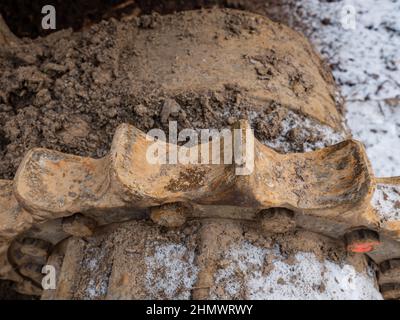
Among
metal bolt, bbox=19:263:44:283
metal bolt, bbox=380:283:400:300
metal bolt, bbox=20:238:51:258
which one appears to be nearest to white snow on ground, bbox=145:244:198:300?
metal bolt, bbox=20:238:51:258

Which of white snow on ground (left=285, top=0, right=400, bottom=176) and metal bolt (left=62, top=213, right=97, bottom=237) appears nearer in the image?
metal bolt (left=62, top=213, right=97, bottom=237)

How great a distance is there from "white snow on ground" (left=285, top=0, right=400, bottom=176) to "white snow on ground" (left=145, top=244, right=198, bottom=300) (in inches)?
41.1

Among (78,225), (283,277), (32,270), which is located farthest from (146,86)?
(283,277)

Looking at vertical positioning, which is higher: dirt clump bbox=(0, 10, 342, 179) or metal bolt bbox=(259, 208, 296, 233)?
dirt clump bbox=(0, 10, 342, 179)

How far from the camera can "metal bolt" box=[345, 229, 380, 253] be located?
158 centimetres

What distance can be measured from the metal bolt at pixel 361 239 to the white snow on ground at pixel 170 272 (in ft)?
1.37

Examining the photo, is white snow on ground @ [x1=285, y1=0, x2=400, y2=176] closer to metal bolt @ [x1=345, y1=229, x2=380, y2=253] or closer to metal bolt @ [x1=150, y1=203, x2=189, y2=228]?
metal bolt @ [x1=345, y1=229, x2=380, y2=253]

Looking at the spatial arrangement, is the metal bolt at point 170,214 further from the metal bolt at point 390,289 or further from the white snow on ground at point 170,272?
the metal bolt at point 390,289

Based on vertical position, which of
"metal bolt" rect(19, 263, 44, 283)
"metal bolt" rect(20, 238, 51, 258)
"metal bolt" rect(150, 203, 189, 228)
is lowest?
"metal bolt" rect(19, 263, 44, 283)

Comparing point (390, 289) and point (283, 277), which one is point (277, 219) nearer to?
point (283, 277)

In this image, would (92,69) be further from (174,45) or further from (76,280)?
(76,280)

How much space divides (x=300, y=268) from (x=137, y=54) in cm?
97

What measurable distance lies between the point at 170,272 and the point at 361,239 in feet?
1.64

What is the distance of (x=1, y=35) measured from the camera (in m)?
2.30
